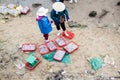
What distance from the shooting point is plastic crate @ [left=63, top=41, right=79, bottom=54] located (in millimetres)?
8523

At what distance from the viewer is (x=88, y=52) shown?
852cm

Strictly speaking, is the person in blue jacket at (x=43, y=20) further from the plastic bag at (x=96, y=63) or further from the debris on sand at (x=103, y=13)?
the debris on sand at (x=103, y=13)

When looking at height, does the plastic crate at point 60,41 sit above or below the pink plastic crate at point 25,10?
below

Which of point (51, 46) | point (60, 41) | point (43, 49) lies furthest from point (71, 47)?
point (43, 49)

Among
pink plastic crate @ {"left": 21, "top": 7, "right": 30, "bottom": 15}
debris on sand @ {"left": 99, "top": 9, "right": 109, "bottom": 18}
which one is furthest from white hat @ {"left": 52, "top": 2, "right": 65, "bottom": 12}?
pink plastic crate @ {"left": 21, "top": 7, "right": 30, "bottom": 15}

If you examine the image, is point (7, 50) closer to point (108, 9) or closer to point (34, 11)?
point (34, 11)

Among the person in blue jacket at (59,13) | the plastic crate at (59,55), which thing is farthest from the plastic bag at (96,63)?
the person in blue jacket at (59,13)

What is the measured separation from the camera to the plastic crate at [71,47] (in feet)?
28.0

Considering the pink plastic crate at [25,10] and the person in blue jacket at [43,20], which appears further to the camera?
the pink plastic crate at [25,10]

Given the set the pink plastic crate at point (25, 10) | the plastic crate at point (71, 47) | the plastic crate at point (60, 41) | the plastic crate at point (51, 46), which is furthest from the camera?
the pink plastic crate at point (25, 10)

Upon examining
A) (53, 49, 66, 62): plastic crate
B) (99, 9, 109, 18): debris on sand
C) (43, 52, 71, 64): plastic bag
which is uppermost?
(99, 9, 109, 18): debris on sand

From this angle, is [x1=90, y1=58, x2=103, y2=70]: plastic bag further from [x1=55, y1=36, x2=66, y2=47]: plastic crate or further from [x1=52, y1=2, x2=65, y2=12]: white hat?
[x1=52, y1=2, x2=65, y2=12]: white hat

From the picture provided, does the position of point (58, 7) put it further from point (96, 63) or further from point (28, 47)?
point (96, 63)

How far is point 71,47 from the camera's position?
861 centimetres
